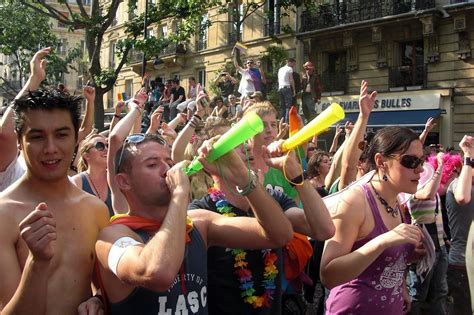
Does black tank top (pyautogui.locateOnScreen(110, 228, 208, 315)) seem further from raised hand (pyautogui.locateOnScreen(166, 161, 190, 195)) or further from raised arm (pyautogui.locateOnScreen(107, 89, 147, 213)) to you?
raised arm (pyautogui.locateOnScreen(107, 89, 147, 213))

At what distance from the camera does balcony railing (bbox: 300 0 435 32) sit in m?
20.3

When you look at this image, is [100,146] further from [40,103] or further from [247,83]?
[247,83]

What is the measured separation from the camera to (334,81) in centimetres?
2289

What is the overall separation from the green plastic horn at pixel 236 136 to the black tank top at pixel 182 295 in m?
0.35

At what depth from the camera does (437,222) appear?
5.17m

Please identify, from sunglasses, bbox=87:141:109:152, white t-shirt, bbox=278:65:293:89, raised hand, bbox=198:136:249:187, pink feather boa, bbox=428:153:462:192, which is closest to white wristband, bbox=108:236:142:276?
raised hand, bbox=198:136:249:187

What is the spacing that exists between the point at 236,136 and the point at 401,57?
67.7 feet

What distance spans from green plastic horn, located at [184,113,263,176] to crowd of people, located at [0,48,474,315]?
0.04 metres

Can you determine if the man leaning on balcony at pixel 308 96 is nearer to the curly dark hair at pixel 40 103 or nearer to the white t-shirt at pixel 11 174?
the white t-shirt at pixel 11 174

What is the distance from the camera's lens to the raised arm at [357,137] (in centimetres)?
350

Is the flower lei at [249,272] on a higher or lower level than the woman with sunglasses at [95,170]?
lower

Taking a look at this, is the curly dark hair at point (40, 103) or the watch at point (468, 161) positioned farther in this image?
the watch at point (468, 161)

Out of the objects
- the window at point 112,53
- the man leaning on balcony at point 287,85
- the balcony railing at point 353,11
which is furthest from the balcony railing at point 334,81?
the window at point 112,53

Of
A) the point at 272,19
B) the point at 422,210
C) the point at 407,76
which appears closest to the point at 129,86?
the point at 272,19
